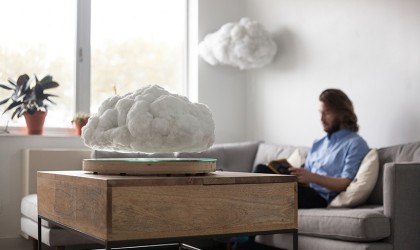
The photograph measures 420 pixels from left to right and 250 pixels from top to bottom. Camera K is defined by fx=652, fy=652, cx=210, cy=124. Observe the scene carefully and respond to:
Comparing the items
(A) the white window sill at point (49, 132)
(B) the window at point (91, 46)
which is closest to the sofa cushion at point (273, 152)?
(B) the window at point (91, 46)

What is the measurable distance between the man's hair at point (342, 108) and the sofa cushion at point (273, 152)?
447 mm

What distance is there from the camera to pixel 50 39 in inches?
193

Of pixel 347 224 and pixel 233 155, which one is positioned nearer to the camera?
pixel 347 224

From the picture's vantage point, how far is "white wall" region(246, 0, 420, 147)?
392cm

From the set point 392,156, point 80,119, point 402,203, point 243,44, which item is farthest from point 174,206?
point 243,44

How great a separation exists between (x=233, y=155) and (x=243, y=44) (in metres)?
0.85

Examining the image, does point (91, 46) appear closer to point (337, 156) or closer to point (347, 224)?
point (337, 156)

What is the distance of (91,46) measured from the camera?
504cm

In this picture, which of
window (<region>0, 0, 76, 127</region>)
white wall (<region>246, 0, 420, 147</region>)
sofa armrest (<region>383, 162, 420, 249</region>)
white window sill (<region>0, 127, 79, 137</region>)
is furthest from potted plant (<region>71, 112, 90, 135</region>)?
sofa armrest (<region>383, 162, 420, 249</region>)

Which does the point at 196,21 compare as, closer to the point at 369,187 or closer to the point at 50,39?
the point at 50,39

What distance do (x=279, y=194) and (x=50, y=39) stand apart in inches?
→ 132

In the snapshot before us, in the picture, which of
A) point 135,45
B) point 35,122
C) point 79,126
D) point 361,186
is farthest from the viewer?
point 135,45

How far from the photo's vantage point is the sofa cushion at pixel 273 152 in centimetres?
439

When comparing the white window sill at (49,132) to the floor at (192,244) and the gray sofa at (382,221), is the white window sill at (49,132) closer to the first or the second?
the floor at (192,244)
